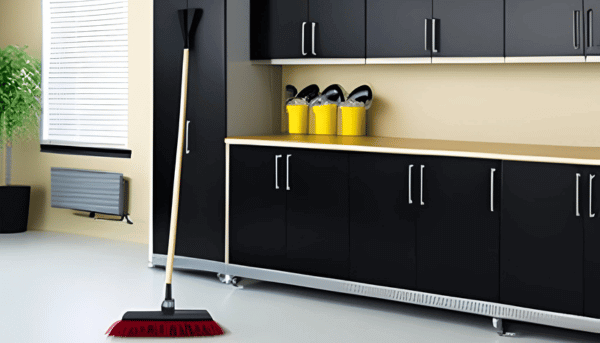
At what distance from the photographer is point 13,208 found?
6.52 meters

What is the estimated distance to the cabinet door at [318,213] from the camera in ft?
14.5

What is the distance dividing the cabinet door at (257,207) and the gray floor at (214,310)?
22 cm

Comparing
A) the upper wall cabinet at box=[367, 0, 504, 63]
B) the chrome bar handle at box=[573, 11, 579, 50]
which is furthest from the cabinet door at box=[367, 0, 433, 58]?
the chrome bar handle at box=[573, 11, 579, 50]

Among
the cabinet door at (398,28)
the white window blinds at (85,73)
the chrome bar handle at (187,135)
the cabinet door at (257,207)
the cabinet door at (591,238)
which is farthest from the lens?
the white window blinds at (85,73)

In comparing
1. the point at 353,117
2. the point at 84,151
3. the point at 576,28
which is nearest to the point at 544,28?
the point at 576,28

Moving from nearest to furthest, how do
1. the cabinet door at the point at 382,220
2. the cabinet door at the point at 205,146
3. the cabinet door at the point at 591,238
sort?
the cabinet door at the point at 591,238, the cabinet door at the point at 382,220, the cabinet door at the point at 205,146

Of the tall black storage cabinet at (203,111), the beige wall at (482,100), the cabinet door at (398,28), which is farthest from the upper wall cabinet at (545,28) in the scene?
the tall black storage cabinet at (203,111)

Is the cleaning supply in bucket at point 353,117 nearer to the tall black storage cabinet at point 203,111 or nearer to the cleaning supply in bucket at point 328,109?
the cleaning supply in bucket at point 328,109

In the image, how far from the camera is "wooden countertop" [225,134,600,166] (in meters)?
3.77

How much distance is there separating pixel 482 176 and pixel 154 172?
2.21m

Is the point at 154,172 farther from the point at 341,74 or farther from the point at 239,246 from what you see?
the point at 341,74

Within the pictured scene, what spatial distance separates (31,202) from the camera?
6883mm

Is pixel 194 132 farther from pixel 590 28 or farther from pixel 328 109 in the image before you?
pixel 590 28

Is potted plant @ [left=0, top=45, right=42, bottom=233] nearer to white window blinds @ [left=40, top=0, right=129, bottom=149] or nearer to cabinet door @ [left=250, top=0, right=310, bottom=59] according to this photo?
white window blinds @ [left=40, top=0, right=129, bottom=149]
